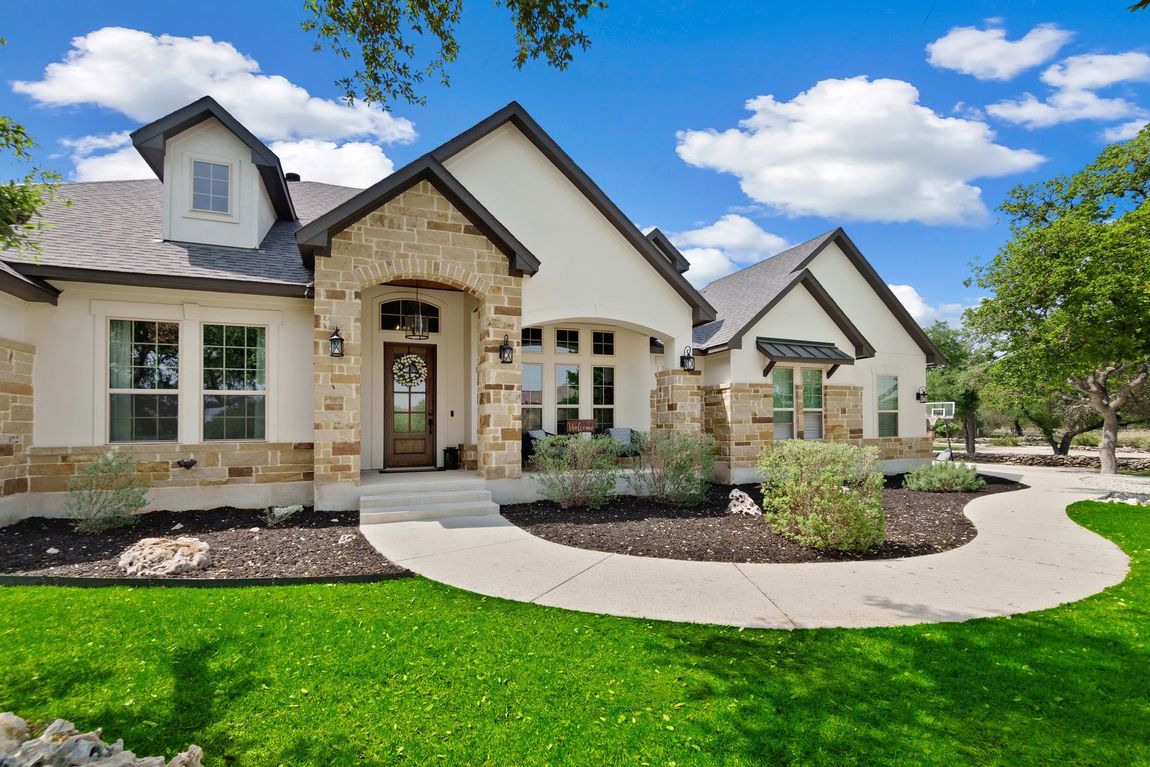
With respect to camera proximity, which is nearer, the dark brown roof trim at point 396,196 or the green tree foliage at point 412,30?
the green tree foliage at point 412,30

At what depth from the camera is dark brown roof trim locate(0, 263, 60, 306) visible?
23.0ft

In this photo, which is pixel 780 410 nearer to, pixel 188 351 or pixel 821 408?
pixel 821 408

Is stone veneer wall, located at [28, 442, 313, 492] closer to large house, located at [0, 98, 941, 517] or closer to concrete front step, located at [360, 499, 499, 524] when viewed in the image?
large house, located at [0, 98, 941, 517]

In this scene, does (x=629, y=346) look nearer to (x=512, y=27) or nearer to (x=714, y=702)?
(x=512, y=27)

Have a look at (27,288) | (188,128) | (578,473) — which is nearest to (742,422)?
(578,473)

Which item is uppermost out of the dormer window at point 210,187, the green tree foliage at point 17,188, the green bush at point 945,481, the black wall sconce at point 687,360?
the dormer window at point 210,187

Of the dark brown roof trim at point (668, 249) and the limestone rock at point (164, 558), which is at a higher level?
the dark brown roof trim at point (668, 249)

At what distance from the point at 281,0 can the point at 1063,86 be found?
37.9ft

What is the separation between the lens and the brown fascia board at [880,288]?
14.8 metres

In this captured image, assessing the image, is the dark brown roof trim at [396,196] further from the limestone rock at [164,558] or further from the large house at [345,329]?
the limestone rock at [164,558]

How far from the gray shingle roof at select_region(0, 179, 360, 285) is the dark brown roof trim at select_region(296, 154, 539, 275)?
3.21 feet

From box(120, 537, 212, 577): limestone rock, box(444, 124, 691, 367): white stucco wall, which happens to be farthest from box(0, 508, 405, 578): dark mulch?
box(444, 124, 691, 367): white stucco wall

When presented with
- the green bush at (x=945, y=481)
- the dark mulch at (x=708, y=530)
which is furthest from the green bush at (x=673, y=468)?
the green bush at (x=945, y=481)

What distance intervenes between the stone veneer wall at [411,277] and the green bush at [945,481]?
9.51m
